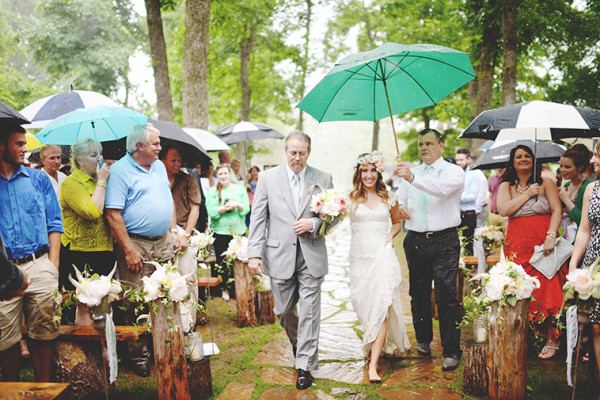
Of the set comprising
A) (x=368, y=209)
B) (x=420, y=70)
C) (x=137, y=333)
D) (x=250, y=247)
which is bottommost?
(x=137, y=333)

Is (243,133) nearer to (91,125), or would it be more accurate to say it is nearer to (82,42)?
(91,125)

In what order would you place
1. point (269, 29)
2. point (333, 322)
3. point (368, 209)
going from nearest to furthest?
1. point (368, 209)
2. point (333, 322)
3. point (269, 29)

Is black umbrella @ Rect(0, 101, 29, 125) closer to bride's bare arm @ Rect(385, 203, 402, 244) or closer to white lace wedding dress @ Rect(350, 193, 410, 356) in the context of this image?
white lace wedding dress @ Rect(350, 193, 410, 356)

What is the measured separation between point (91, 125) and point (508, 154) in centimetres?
574

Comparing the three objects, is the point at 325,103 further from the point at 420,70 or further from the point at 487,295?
the point at 487,295

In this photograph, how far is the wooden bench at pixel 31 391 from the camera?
7.96 feet

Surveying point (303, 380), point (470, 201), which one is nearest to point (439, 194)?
point (303, 380)

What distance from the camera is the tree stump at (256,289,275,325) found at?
593 cm

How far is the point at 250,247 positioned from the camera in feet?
13.8

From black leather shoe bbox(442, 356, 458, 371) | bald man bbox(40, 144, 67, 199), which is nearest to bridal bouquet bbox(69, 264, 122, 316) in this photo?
bald man bbox(40, 144, 67, 199)

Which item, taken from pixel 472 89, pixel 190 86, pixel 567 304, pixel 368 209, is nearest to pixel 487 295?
pixel 567 304

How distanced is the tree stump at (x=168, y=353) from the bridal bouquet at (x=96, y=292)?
0.36 meters

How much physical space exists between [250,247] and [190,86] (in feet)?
16.3

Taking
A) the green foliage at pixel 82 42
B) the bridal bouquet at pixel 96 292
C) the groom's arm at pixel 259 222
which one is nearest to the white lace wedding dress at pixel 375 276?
the groom's arm at pixel 259 222
